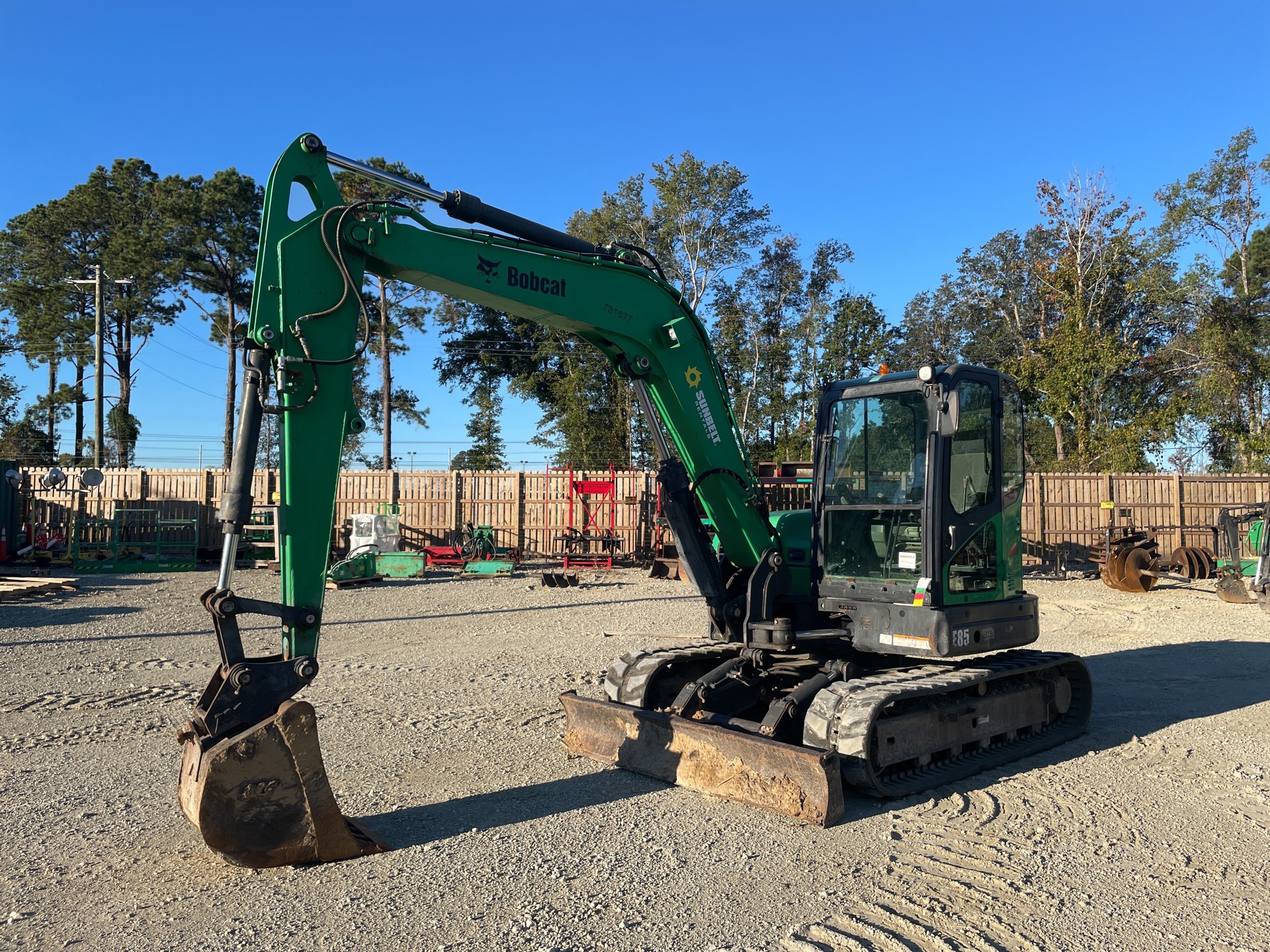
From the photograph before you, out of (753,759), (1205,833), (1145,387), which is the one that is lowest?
(1205,833)

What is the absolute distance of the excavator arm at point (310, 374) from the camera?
4363 millimetres

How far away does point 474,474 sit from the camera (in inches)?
961

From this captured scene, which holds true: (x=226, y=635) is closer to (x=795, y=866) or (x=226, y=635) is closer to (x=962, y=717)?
(x=795, y=866)

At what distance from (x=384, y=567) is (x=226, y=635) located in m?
16.3

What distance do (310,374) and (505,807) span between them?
2800 mm

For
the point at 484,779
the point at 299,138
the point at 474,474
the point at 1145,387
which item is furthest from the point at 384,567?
the point at 1145,387

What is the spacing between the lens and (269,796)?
14.3 feet

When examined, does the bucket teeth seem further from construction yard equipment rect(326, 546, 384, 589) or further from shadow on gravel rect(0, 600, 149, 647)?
shadow on gravel rect(0, 600, 149, 647)

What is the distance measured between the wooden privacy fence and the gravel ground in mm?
13299

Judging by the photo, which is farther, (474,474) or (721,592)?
(474,474)

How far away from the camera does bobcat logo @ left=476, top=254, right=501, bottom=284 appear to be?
551cm

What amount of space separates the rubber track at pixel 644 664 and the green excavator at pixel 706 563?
0.08 feet

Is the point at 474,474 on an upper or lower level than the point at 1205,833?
upper

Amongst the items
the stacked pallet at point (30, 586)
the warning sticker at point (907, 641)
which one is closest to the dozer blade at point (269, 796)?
the warning sticker at point (907, 641)
